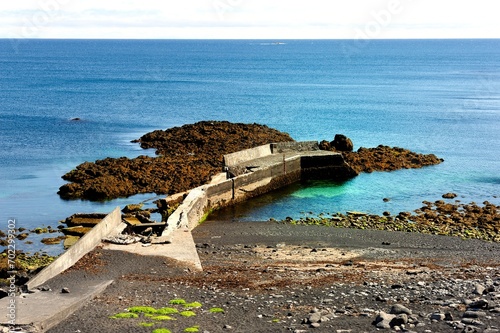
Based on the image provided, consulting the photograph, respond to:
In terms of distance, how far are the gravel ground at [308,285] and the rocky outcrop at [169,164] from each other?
35.2 ft

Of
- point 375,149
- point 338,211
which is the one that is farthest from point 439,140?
point 338,211

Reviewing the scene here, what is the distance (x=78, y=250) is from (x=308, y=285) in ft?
24.7

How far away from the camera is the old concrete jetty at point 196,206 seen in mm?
18062

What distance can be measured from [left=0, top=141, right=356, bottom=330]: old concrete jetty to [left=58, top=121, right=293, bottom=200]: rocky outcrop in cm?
261

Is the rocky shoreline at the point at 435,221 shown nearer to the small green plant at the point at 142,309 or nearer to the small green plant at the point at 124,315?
the small green plant at the point at 142,309

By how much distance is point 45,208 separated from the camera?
36188 millimetres

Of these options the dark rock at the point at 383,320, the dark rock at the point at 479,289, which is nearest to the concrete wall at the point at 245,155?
the dark rock at the point at 479,289

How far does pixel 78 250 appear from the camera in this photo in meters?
22.7

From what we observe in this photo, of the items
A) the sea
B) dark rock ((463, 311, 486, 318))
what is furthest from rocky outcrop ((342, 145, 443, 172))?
dark rock ((463, 311, 486, 318))

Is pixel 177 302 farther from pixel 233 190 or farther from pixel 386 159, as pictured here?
pixel 386 159

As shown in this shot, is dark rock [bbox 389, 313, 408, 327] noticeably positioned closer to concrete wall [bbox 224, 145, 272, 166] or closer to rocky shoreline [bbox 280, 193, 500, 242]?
rocky shoreline [bbox 280, 193, 500, 242]

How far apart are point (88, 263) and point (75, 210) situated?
46.8 ft

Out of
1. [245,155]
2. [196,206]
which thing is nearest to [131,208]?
[196,206]

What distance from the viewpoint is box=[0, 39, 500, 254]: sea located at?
38.7 metres
